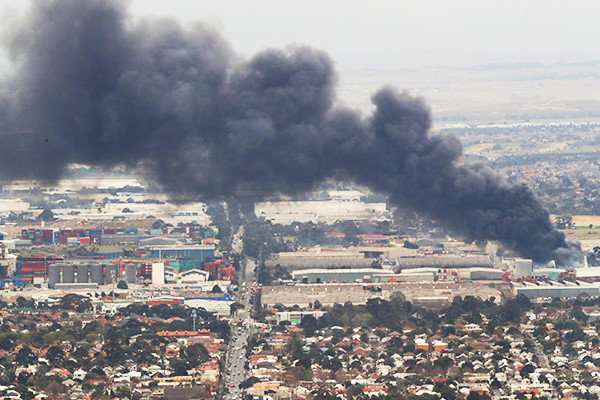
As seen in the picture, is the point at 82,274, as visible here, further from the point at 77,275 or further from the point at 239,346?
the point at 239,346

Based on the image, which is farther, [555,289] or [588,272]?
[588,272]

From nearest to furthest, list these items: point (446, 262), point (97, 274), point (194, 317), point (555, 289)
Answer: point (194, 317), point (555, 289), point (97, 274), point (446, 262)

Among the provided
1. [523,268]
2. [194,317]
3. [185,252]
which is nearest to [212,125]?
[194,317]

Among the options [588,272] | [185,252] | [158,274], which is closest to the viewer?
[588,272]

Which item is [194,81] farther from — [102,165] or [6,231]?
[6,231]

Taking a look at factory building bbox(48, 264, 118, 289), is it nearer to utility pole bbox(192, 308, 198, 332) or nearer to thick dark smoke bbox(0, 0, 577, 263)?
utility pole bbox(192, 308, 198, 332)

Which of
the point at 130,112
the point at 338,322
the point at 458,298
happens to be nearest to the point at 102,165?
the point at 130,112
